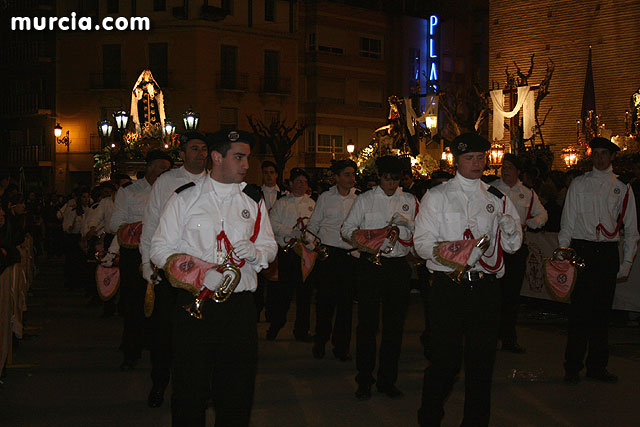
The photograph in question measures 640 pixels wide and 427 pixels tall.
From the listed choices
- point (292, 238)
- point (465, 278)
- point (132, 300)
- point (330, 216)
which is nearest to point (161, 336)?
point (132, 300)

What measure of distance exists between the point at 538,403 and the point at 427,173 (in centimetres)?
1688

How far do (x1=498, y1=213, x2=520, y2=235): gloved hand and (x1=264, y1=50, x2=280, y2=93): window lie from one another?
138 ft

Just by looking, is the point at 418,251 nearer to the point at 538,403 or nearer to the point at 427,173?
the point at 538,403

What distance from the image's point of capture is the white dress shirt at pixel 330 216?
970cm

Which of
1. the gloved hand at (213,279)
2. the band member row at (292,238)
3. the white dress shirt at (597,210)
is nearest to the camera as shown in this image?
the gloved hand at (213,279)

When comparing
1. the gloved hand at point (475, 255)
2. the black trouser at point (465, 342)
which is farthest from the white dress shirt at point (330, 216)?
the gloved hand at point (475, 255)

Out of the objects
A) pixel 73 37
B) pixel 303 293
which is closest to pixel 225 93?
pixel 73 37

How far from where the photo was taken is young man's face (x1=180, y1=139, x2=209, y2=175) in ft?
23.8

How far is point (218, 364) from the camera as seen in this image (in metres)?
5.00

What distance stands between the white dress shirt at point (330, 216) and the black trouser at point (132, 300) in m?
2.25

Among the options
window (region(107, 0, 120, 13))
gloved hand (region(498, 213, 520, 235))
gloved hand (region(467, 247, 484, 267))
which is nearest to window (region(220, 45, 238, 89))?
window (region(107, 0, 120, 13))

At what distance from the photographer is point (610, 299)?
818 cm

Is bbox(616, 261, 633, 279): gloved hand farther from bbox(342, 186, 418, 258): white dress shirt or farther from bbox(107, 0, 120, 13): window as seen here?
bbox(107, 0, 120, 13): window

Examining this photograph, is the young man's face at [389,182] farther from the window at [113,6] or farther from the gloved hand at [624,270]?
the window at [113,6]
